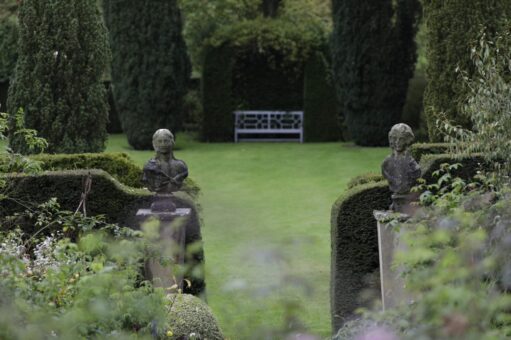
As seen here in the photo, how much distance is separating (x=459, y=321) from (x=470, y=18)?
39.5 feet

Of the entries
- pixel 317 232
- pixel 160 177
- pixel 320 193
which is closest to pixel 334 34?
pixel 320 193

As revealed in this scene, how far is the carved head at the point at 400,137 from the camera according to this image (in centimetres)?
833

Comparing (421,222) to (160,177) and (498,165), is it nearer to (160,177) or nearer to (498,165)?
(498,165)

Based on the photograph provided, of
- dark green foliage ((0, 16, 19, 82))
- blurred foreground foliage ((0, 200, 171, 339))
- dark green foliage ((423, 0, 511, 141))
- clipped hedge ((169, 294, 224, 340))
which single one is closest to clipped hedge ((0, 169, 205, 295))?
clipped hedge ((169, 294, 224, 340))

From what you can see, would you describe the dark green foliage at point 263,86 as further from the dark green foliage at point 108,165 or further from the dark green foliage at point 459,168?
→ the dark green foliage at point 459,168

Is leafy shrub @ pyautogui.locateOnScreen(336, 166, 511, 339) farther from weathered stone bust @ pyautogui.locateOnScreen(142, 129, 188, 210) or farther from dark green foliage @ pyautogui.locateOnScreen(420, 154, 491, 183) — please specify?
weathered stone bust @ pyautogui.locateOnScreen(142, 129, 188, 210)

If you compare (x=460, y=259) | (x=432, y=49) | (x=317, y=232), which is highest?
(x=432, y=49)

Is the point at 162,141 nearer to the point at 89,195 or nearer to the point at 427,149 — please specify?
the point at 89,195

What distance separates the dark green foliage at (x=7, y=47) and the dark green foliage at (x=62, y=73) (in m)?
12.6

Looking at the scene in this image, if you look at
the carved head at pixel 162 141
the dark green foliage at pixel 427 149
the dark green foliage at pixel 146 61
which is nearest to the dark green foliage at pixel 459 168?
the dark green foliage at pixel 427 149

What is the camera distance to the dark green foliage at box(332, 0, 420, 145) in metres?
20.7

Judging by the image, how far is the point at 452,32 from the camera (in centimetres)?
1458

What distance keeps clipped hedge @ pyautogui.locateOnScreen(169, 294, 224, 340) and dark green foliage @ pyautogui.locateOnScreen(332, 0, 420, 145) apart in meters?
14.0

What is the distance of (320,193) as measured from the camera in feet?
53.9
